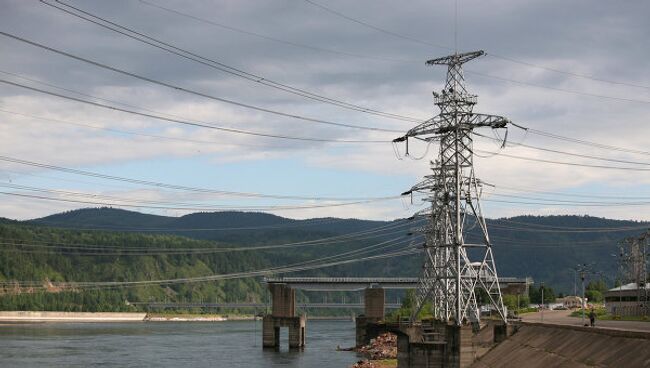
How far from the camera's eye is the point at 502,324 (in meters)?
85.1

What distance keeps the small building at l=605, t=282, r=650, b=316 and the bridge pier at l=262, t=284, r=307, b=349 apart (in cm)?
5637

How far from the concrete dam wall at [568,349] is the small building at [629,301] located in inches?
1464

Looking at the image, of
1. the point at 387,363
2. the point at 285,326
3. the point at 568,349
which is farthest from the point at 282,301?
the point at 568,349

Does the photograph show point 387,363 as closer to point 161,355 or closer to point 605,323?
point 605,323

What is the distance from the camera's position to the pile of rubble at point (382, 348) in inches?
4681

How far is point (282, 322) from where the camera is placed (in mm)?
160500

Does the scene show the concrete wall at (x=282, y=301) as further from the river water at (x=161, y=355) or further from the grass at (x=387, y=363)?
the grass at (x=387, y=363)

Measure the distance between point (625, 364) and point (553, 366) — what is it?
10202 millimetres

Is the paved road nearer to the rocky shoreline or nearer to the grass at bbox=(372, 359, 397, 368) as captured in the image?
the grass at bbox=(372, 359, 397, 368)

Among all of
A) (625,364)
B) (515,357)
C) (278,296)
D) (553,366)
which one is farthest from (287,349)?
(625,364)

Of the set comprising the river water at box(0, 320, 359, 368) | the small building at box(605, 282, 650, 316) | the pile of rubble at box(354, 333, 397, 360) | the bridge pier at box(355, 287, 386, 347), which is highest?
the small building at box(605, 282, 650, 316)

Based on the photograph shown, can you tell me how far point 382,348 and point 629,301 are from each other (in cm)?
3624

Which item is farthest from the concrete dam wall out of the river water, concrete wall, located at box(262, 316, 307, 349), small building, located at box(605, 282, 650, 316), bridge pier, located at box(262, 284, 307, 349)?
bridge pier, located at box(262, 284, 307, 349)

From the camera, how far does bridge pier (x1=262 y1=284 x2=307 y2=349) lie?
160 metres
